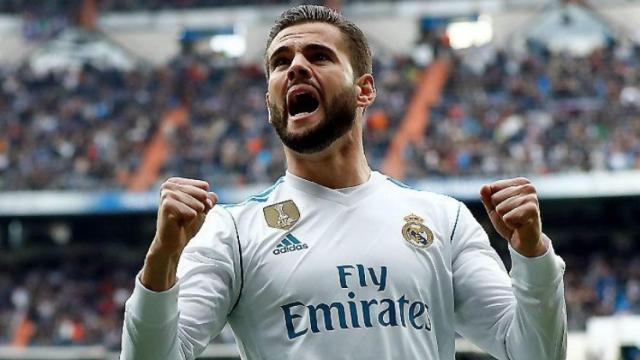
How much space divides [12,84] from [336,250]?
2587 cm

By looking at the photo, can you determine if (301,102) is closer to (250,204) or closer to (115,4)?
(250,204)

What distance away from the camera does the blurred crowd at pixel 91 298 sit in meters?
18.5

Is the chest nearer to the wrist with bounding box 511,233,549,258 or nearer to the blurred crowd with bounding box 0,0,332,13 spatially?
the wrist with bounding box 511,233,549,258

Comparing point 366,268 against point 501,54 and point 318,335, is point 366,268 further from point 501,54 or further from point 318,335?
point 501,54

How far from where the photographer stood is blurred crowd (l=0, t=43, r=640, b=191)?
20594 millimetres

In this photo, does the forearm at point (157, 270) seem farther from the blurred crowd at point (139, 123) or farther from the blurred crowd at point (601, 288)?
the blurred crowd at point (139, 123)

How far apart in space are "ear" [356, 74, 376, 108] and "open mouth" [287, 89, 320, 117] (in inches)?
7.6

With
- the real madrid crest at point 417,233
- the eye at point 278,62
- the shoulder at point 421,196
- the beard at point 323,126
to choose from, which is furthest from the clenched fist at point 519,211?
the eye at point 278,62

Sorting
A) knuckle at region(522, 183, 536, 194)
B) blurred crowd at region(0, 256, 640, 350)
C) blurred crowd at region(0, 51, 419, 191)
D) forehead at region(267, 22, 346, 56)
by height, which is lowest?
blurred crowd at region(0, 256, 640, 350)

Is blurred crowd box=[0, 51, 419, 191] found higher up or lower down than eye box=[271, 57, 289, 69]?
lower down

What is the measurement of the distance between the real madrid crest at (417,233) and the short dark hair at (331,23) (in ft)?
1.63

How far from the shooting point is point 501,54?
2528 centimetres

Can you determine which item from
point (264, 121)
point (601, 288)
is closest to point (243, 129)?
point (264, 121)

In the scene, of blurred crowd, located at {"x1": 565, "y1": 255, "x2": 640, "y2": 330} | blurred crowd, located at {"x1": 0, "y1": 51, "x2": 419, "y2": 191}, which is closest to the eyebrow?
blurred crowd, located at {"x1": 565, "y1": 255, "x2": 640, "y2": 330}
